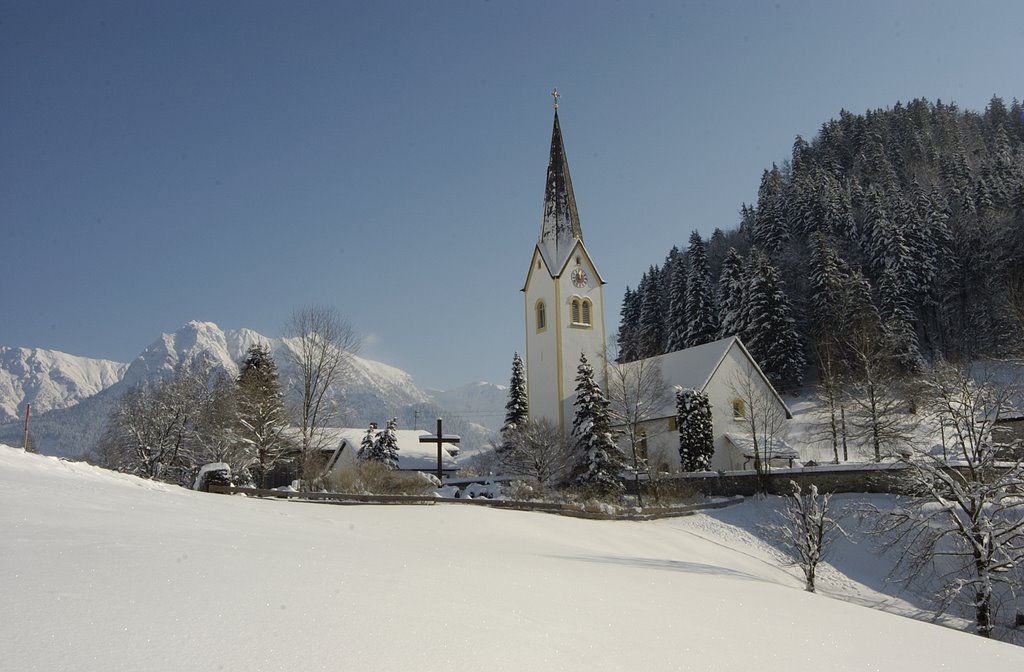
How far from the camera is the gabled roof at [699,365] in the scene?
4306 centimetres

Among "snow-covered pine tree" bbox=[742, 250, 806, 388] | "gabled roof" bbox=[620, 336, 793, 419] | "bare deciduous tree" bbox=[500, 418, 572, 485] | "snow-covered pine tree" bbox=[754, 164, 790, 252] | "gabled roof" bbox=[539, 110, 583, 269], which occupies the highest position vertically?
"snow-covered pine tree" bbox=[754, 164, 790, 252]

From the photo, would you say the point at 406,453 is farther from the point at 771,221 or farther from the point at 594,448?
the point at 771,221

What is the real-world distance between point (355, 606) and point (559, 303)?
4238 cm

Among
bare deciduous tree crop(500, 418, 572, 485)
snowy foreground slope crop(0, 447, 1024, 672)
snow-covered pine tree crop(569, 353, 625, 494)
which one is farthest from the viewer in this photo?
bare deciduous tree crop(500, 418, 572, 485)

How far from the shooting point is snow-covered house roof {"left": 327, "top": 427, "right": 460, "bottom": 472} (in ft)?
167

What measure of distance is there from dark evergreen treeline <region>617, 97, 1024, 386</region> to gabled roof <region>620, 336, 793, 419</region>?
8.07m

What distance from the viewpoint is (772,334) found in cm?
5491

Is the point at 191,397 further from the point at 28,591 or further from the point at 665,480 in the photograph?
the point at 28,591

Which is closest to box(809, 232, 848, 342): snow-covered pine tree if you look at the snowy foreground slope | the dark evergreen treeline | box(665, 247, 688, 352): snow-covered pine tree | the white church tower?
the dark evergreen treeline

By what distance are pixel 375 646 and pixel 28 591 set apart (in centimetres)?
252

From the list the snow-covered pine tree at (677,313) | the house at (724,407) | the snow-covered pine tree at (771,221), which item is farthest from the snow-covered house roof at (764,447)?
the snow-covered pine tree at (771,221)

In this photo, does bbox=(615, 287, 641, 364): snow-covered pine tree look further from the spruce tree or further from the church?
the spruce tree

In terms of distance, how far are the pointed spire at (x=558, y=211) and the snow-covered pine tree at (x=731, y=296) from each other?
16.4 metres

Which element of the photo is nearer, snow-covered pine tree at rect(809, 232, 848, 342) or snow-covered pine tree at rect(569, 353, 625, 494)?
snow-covered pine tree at rect(569, 353, 625, 494)
